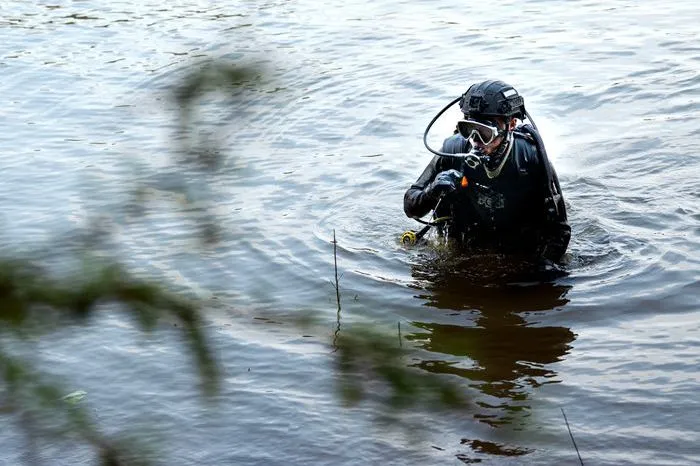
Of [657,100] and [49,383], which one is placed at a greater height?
[49,383]

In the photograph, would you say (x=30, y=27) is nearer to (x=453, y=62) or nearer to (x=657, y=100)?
(x=453, y=62)

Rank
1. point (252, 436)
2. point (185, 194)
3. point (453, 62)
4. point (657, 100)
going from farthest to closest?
point (453, 62)
point (657, 100)
point (252, 436)
point (185, 194)

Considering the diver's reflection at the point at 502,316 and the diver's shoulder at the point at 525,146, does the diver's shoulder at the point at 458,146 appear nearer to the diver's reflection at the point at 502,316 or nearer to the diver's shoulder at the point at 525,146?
the diver's shoulder at the point at 525,146

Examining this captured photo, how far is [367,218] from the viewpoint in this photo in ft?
28.6

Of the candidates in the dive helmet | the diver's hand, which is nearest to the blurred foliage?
the diver's hand

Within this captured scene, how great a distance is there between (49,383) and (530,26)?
13.1 metres

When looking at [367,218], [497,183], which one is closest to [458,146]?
[497,183]

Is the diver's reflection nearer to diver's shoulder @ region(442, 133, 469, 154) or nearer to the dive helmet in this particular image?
diver's shoulder @ region(442, 133, 469, 154)

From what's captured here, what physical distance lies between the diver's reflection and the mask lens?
0.98 m

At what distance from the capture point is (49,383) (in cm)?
185

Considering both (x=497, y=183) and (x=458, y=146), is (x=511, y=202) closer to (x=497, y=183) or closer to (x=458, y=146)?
(x=497, y=183)

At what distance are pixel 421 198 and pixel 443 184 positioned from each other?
27cm

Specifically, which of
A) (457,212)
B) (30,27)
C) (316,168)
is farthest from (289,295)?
(30,27)

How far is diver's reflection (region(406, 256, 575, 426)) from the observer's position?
18.8ft
